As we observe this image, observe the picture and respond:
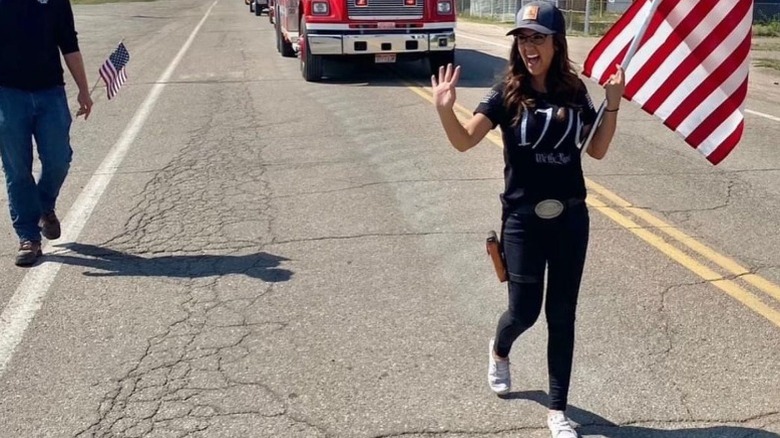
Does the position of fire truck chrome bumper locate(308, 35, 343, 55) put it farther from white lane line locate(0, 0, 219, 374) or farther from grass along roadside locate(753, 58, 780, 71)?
grass along roadside locate(753, 58, 780, 71)

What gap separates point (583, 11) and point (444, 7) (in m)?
22.2

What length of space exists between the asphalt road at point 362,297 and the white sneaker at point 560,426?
0.11 meters

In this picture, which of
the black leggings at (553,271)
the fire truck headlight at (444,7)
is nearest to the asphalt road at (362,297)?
the black leggings at (553,271)

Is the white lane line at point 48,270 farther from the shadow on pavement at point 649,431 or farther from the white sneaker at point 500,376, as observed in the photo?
the shadow on pavement at point 649,431

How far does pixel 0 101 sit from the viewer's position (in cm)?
550

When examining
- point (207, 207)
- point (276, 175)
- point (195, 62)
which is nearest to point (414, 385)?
point (207, 207)

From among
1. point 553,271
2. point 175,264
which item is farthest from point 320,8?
point 553,271

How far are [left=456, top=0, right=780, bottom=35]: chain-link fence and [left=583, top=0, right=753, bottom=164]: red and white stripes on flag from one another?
23931 millimetres

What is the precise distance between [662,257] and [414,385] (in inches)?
92.1

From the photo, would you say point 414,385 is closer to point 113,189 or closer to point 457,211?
point 457,211

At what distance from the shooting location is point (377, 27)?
1351 cm

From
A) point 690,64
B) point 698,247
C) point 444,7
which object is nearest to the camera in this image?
point 690,64

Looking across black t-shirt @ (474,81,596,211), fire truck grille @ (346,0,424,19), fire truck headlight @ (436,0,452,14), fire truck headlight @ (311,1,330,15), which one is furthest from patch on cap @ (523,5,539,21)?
fire truck headlight @ (436,0,452,14)

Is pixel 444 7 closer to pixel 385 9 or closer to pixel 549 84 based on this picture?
Answer: pixel 385 9
